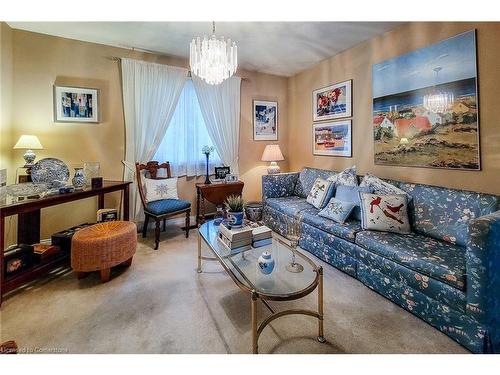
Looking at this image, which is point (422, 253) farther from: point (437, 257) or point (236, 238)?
point (236, 238)

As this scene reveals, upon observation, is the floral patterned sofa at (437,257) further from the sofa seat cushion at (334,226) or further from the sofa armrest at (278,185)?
the sofa armrest at (278,185)

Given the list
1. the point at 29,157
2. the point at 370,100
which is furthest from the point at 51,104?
the point at 370,100

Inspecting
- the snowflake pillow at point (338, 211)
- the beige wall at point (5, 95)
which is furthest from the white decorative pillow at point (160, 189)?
the snowflake pillow at point (338, 211)

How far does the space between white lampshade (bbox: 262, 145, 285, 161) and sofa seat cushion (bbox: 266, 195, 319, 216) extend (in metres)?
0.70

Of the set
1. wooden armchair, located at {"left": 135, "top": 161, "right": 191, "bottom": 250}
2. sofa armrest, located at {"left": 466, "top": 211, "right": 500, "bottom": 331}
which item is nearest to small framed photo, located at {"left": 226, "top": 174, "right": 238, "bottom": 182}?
wooden armchair, located at {"left": 135, "top": 161, "right": 191, "bottom": 250}

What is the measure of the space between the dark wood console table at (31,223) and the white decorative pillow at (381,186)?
2687 millimetres

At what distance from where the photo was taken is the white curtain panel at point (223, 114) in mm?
3570

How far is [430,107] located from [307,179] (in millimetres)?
1596

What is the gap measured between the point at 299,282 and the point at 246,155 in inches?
113

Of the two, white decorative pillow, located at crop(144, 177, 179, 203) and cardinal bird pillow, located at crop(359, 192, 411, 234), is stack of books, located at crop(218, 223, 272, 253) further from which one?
white decorative pillow, located at crop(144, 177, 179, 203)
